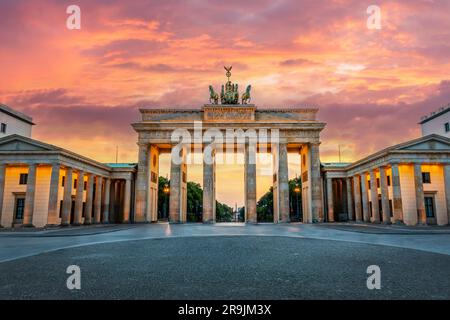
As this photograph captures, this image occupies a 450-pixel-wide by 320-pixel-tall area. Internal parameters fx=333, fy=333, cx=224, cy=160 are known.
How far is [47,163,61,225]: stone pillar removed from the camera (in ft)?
140

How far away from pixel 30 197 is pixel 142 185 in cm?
1744

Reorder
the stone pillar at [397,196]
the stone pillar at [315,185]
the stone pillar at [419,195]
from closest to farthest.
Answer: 1. the stone pillar at [419,195]
2. the stone pillar at [397,196]
3. the stone pillar at [315,185]

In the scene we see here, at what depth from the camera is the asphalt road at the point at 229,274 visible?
→ 837cm

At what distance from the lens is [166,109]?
189 ft

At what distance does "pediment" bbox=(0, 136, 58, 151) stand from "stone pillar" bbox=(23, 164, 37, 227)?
2424mm

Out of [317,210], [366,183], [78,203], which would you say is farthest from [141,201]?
[366,183]

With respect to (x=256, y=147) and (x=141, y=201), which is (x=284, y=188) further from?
(x=141, y=201)

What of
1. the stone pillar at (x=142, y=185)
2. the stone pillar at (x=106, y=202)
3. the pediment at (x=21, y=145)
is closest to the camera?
the pediment at (x=21, y=145)

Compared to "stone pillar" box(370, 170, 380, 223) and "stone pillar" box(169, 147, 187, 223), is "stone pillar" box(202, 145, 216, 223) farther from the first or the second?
"stone pillar" box(370, 170, 380, 223)

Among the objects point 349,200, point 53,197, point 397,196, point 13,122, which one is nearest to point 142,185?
point 53,197

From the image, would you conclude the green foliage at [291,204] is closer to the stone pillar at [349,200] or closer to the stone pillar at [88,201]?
the stone pillar at [349,200]

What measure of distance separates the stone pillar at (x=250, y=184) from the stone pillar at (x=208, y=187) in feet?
18.5

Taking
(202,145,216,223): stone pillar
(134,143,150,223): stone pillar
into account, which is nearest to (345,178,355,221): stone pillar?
(202,145,216,223): stone pillar

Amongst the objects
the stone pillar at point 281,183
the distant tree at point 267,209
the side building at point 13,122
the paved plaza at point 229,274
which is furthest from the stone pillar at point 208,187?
the distant tree at point 267,209
